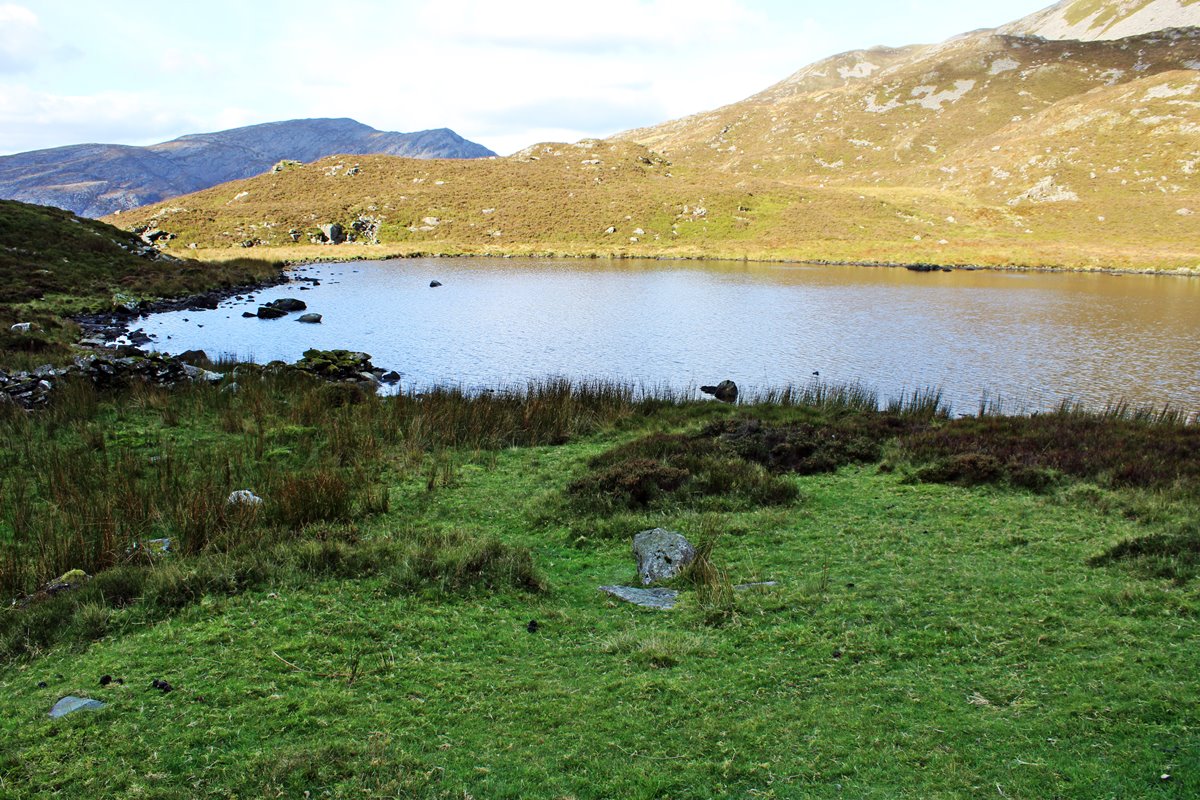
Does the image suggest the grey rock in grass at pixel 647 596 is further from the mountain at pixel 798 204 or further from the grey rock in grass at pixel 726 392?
the mountain at pixel 798 204

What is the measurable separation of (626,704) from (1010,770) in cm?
247

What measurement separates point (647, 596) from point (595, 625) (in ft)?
3.13

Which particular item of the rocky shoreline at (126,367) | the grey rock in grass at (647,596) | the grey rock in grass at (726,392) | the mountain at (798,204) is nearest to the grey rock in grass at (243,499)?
the grey rock in grass at (647,596)

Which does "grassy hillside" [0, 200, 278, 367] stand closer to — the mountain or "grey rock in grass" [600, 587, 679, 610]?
"grey rock in grass" [600, 587, 679, 610]

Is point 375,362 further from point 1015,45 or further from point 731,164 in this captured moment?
point 1015,45

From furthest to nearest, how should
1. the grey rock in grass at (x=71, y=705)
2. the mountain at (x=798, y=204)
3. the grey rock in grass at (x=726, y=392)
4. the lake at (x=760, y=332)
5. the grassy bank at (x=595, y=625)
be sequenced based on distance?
the mountain at (x=798, y=204)
the lake at (x=760, y=332)
the grey rock in grass at (x=726, y=392)
the grey rock in grass at (x=71, y=705)
the grassy bank at (x=595, y=625)

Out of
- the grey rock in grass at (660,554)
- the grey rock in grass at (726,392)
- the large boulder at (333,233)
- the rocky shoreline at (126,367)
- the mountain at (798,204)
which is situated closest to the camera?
the grey rock in grass at (660,554)

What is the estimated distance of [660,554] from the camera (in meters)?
8.35

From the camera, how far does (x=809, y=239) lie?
8225 cm

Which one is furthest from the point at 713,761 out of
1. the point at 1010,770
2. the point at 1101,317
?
the point at 1101,317

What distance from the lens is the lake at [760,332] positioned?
25234 mm

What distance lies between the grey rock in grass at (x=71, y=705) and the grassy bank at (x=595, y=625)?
6cm

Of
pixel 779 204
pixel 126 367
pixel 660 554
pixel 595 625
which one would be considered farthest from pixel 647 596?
pixel 779 204

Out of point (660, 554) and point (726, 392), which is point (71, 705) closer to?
point (660, 554)
